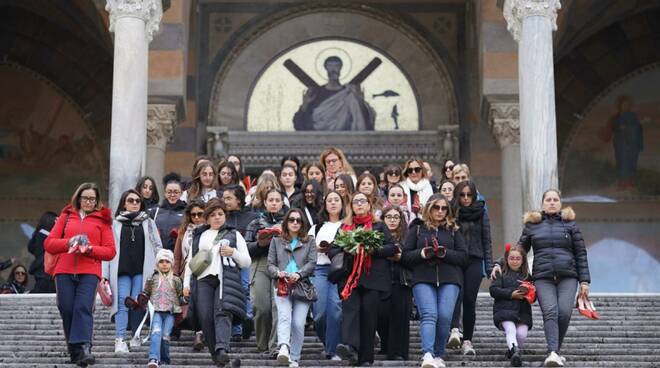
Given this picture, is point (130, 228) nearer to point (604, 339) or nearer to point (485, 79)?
point (604, 339)

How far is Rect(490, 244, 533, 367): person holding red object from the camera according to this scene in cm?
1278

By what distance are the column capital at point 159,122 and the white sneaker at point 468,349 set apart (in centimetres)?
915

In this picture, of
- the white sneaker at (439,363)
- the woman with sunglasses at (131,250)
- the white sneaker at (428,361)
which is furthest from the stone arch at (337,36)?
the white sneaker at (428,361)

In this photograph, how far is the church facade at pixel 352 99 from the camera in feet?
76.3

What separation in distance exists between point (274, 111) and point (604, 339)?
11104mm

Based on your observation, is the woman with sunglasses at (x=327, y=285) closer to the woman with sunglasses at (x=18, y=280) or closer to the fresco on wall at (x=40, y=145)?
the woman with sunglasses at (x=18, y=280)

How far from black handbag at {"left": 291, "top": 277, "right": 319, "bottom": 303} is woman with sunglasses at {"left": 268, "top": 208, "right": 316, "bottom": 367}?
Result: 33 millimetres

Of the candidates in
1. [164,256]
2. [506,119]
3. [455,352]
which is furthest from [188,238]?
[506,119]

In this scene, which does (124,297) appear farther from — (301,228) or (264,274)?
(301,228)

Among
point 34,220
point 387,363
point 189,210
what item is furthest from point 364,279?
point 34,220

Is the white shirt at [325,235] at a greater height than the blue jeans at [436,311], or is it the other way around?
the white shirt at [325,235]

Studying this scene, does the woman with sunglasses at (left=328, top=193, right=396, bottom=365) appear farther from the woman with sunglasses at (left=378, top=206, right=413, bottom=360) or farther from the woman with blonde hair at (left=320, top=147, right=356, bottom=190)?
the woman with blonde hair at (left=320, top=147, right=356, bottom=190)

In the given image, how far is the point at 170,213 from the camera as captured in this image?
14.2m

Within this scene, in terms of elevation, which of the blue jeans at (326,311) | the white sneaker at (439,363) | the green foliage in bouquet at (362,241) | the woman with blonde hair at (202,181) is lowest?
the white sneaker at (439,363)
